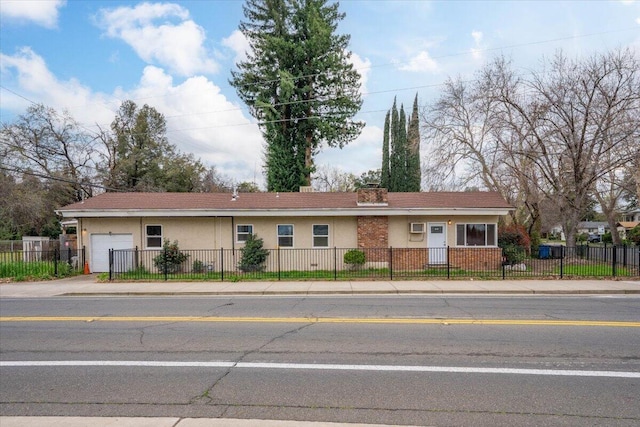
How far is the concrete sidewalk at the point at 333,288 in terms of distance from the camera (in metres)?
13.5

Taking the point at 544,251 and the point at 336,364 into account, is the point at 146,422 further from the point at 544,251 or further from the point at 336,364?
the point at 544,251

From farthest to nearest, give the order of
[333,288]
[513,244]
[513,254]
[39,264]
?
[513,244], [513,254], [39,264], [333,288]

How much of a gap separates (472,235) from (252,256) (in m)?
11.0

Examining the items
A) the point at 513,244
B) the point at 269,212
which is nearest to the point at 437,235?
the point at 513,244

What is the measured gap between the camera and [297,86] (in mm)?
36656

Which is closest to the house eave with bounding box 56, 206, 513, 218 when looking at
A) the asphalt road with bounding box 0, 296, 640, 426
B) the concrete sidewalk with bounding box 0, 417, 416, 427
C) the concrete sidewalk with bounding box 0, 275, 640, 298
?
the concrete sidewalk with bounding box 0, 275, 640, 298

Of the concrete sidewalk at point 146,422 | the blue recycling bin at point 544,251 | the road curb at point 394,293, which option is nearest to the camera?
the concrete sidewalk at point 146,422

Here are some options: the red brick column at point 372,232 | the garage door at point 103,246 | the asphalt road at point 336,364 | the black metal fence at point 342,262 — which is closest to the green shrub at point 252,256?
the black metal fence at point 342,262

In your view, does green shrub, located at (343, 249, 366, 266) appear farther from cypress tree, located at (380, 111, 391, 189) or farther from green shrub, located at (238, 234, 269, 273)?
cypress tree, located at (380, 111, 391, 189)

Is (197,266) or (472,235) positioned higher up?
(472,235)

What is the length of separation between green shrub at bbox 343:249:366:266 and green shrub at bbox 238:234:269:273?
3.87m

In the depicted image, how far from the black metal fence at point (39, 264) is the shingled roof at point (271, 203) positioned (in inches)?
94.4

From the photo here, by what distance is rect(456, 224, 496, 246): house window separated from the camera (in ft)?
67.5

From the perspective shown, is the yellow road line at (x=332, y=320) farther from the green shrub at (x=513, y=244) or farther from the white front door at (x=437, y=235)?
the green shrub at (x=513, y=244)
